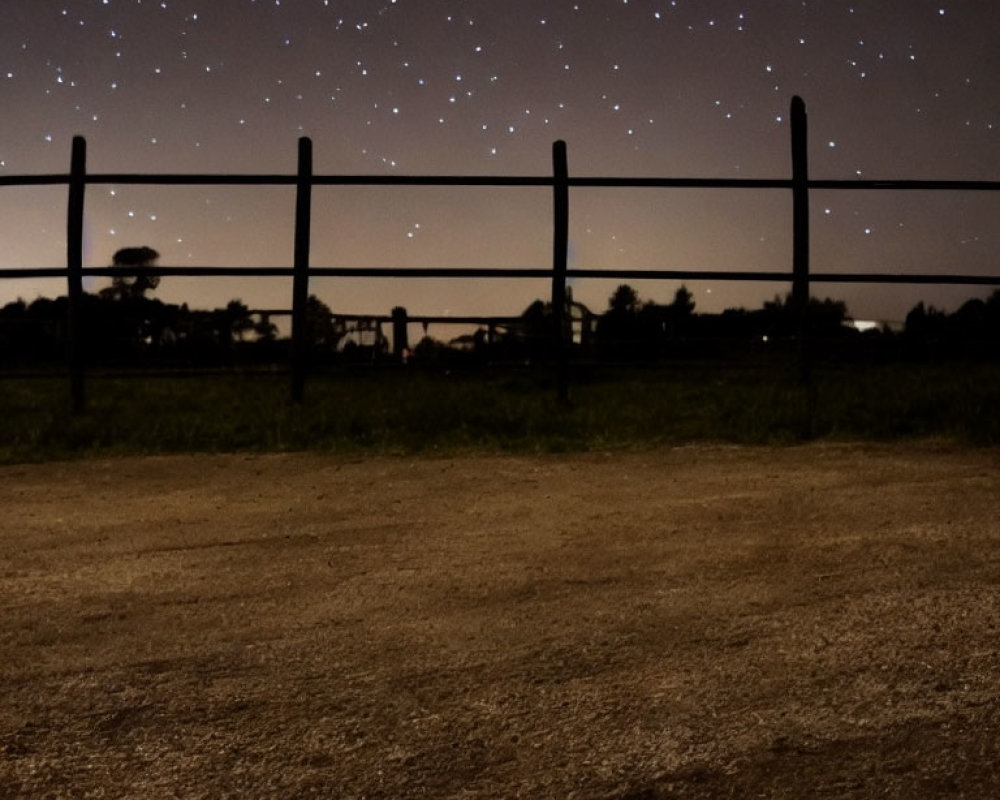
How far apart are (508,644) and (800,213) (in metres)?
5.99

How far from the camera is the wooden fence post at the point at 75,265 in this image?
7230 mm

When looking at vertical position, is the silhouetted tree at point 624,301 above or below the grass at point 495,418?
above

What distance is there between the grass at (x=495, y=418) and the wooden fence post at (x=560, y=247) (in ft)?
1.51

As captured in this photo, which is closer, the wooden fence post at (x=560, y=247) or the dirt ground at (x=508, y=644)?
the dirt ground at (x=508, y=644)

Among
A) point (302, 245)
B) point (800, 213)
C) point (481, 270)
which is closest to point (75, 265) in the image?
point (302, 245)

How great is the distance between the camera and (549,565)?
300 centimetres

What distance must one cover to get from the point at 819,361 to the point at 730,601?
23.1 feet

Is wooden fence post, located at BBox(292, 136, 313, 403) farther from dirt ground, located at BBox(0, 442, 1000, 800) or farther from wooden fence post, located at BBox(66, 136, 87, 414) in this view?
dirt ground, located at BBox(0, 442, 1000, 800)

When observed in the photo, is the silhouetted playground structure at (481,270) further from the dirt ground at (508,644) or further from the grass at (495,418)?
the dirt ground at (508,644)

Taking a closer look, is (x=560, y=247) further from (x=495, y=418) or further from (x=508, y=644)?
(x=508, y=644)

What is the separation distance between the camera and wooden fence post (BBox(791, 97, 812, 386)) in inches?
291

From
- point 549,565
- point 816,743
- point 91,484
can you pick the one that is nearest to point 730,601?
point 549,565

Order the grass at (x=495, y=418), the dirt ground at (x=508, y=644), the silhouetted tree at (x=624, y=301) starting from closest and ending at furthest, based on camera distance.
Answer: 1. the dirt ground at (x=508, y=644)
2. the grass at (x=495, y=418)
3. the silhouetted tree at (x=624, y=301)

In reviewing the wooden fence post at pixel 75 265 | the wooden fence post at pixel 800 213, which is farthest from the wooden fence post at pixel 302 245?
the wooden fence post at pixel 800 213
